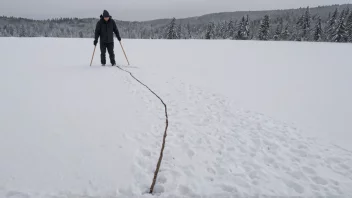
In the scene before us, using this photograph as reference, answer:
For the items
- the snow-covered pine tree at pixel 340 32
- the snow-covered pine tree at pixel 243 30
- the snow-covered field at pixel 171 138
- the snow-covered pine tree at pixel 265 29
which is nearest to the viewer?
the snow-covered field at pixel 171 138

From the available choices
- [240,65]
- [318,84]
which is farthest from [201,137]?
[240,65]

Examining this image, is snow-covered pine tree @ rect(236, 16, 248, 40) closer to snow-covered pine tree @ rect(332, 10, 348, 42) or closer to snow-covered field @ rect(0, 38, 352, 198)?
snow-covered pine tree @ rect(332, 10, 348, 42)

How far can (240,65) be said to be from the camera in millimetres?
11602

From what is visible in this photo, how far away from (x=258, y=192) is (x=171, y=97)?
12.6ft

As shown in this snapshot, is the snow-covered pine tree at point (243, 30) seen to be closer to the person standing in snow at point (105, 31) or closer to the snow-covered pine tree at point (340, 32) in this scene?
the snow-covered pine tree at point (340, 32)

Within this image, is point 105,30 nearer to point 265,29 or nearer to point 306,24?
point 265,29

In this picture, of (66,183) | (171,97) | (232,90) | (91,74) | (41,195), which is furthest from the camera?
(91,74)

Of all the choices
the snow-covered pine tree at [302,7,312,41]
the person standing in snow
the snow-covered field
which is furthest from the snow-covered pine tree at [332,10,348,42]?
the person standing in snow

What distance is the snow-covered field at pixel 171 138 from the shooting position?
287 centimetres

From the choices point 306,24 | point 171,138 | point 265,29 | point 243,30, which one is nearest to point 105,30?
point 171,138

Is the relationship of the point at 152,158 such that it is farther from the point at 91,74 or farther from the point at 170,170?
the point at 91,74

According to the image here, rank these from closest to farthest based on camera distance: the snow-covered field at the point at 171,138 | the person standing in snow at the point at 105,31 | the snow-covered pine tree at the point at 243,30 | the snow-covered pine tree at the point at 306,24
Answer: the snow-covered field at the point at 171,138 → the person standing in snow at the point at 105,31 → the snow-covered pine tree at the point at 243,30 → the snow-covered pine tree at the point at 306,24

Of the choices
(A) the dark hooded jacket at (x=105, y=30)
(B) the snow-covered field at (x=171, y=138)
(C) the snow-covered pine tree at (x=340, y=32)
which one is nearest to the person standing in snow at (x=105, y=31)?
(A) the dark hooded jacket at (x=105, y=30)

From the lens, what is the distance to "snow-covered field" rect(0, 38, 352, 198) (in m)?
2.87
